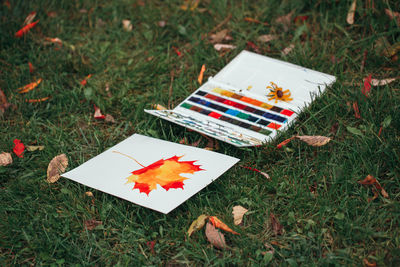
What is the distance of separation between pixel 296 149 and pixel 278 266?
572 millimetres

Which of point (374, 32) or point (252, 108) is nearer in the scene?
point (252, 108)

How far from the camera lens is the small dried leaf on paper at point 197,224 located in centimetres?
162

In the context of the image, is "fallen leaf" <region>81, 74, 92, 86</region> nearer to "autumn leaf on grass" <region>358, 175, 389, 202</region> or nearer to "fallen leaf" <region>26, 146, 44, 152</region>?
"fallen leaf" <region>26, 146, 44, 152</region>

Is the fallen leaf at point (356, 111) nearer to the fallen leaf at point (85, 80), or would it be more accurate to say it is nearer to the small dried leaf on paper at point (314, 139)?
the small dried leaf on paper at point (314, 139)

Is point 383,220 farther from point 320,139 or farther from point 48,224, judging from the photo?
point 48,224

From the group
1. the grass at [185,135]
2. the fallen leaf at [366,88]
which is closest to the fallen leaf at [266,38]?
the grass at [185,135]

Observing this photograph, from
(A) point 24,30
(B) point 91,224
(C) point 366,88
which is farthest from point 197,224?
(A) point 24,30

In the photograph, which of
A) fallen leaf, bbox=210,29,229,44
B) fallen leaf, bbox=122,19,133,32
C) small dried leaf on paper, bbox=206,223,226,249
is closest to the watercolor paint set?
fallen leaf, bbox=210,29,229,44

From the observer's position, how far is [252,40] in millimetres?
2674

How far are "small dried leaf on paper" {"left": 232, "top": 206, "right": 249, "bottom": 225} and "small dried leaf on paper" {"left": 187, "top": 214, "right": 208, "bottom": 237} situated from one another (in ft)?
0.35

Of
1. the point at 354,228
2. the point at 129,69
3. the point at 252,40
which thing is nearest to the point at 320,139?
the point at 354,228

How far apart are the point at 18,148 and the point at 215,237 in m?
1.07

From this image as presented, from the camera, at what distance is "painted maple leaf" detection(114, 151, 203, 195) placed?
176cm

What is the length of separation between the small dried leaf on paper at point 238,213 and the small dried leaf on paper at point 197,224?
0.11 m
